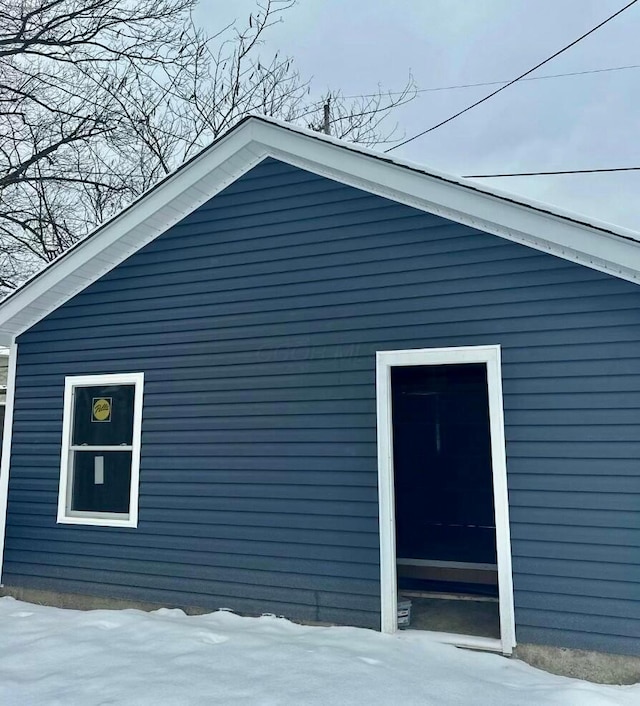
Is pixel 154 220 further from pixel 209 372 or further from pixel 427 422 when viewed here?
pixel 427 422

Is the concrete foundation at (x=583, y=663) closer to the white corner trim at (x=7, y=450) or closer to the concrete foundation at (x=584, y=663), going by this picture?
the concrete foundation at (x=584, y=663)

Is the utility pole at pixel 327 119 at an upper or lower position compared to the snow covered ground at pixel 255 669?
upper

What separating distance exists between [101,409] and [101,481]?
2.42ft

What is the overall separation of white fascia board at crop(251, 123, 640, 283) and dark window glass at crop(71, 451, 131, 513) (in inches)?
135

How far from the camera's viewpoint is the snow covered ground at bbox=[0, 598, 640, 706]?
323cm

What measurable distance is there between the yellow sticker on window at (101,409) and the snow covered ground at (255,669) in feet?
6.45

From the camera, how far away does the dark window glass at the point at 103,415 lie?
222 inches

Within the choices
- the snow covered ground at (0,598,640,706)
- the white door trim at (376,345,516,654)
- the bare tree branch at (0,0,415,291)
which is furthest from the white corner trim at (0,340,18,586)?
the bare tree branch at (0,0,415,291)

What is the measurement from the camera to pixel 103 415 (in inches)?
227

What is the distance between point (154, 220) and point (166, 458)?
236cm

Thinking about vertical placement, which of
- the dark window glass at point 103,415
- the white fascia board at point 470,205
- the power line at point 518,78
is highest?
the power line at point 518,78

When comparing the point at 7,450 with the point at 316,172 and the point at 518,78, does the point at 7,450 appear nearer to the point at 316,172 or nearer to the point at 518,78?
the point at 316,172

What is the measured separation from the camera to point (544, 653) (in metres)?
3.80

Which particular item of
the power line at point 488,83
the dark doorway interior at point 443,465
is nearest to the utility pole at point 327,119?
the power line at point 488,83
